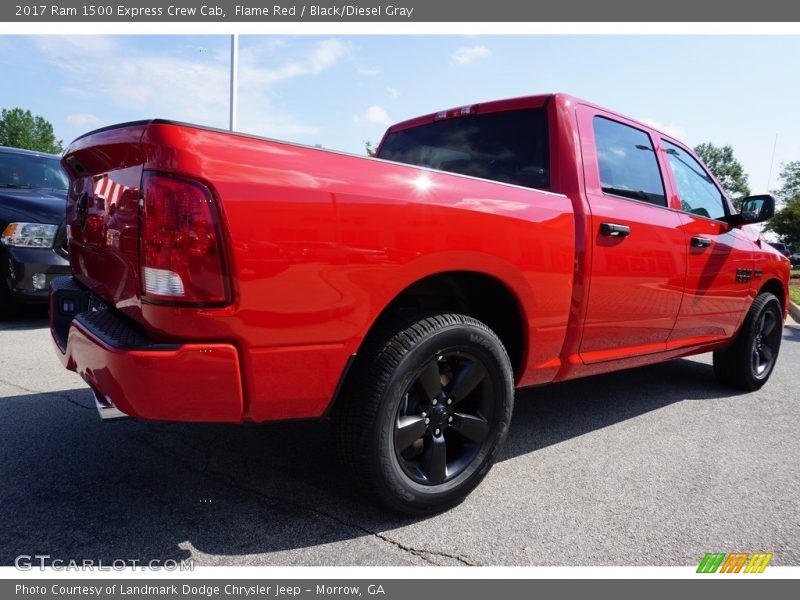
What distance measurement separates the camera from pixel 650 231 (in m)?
3.07

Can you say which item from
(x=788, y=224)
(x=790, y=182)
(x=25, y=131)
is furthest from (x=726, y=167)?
(x=25, y=131)

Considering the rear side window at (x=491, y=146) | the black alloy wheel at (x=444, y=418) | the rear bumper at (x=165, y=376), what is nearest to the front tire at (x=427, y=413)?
the black alloy wheel at (x=444, y=418)

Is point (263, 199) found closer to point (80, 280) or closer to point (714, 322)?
point (80, 280)

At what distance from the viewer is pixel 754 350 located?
14.8ft

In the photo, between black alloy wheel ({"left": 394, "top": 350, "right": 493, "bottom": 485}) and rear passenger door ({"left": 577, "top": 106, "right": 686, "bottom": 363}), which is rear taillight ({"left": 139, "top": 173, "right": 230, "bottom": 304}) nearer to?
black alloy wheel ({"left": 394, "top": 350, "right": 493, "bottom": 485})

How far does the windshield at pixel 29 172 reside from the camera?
240 inches

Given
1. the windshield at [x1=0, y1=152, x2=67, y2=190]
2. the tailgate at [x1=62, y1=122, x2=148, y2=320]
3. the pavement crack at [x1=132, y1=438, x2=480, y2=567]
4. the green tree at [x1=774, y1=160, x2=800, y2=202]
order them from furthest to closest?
the green tree at [x1=774, y1=160, x2=800, y2=202] → the windshield at [x1=0, y1=152, x2=67, y2=190] → the pavement crack at [x1=132, y1=438, x2=480, y2=567] → the tailgate at [x1=62, y1=122, x2=148, y2=320]

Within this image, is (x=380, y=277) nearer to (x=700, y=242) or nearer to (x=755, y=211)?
(x=700, y=242)

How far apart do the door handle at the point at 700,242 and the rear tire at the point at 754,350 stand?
1170 millimetres

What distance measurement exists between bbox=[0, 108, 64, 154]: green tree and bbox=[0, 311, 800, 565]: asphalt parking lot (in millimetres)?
87871

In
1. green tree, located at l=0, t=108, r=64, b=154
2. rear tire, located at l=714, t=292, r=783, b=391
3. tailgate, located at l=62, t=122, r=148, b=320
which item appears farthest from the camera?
green tree, located at l=0, t=108, r=64, b=154

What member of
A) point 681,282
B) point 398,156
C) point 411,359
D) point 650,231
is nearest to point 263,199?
point 411,359

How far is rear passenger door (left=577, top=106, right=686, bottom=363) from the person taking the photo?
2803 millimetres

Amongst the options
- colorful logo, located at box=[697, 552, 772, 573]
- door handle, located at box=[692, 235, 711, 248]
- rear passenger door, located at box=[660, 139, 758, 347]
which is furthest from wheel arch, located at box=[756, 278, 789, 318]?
colorful logo, located at box=[697, 552, 772, 573]
